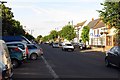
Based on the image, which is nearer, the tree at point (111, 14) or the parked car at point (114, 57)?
the parked car at point (114, 57)

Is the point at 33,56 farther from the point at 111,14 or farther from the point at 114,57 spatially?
the point at 114,57

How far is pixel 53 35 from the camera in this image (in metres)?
189

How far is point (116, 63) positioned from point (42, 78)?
623 cm

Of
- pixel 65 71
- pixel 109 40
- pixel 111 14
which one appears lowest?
pixel 65 71

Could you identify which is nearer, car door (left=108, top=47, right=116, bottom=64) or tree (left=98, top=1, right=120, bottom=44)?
car door (left=108, top=47, right=116, bottom=64)

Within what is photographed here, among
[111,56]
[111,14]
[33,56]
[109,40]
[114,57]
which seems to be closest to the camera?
[114,57]

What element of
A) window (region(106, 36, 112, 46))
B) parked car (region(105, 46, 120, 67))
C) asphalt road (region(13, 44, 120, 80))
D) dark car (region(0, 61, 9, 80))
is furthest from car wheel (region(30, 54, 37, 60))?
window (region(106, 36, 112, 46))

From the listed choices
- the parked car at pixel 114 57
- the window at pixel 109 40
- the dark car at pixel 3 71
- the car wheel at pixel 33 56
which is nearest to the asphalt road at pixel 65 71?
the parked car at pixel 114 57

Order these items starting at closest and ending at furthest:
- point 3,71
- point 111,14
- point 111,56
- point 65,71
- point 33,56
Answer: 1. point 3,71
2. point 65,71
3. point 111,56
4. point 33,56
5. point 111,14

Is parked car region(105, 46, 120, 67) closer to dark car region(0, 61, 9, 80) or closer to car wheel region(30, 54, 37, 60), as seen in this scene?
car wheel region(30, 54, 37, 60)

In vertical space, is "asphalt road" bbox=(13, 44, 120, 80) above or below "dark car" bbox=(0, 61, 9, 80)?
below

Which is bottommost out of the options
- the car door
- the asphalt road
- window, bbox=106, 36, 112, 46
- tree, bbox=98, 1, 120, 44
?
the asphalt road

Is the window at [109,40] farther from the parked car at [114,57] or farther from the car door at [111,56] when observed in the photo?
the car door at [111,56]

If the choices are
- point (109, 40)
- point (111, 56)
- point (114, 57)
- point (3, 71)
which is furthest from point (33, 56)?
point (109, 40)
